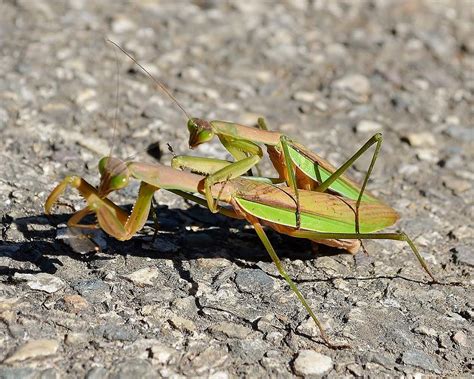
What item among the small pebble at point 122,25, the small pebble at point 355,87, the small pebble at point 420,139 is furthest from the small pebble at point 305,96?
the small pebble at point 122,25

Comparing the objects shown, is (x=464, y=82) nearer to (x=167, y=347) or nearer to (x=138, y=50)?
(x=138, y=50)

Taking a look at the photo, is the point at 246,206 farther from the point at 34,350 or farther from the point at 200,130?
the point at 34,350

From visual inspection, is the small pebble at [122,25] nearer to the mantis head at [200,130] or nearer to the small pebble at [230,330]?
the mantis head at [200,130]

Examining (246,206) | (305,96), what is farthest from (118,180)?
Result: (305,96)

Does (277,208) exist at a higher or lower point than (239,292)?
higher

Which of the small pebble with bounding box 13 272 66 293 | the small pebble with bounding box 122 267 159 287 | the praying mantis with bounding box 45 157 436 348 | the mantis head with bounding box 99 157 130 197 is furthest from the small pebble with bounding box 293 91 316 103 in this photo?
the small pebble with bounding box 13 272 66 293

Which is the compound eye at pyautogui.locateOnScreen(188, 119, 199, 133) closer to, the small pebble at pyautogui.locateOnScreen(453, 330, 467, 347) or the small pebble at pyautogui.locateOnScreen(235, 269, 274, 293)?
the small pebble at pyautogui.locateOnScreen(235, 269, 274, 293)

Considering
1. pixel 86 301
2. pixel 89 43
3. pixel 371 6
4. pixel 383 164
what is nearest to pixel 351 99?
pixel 383 164
